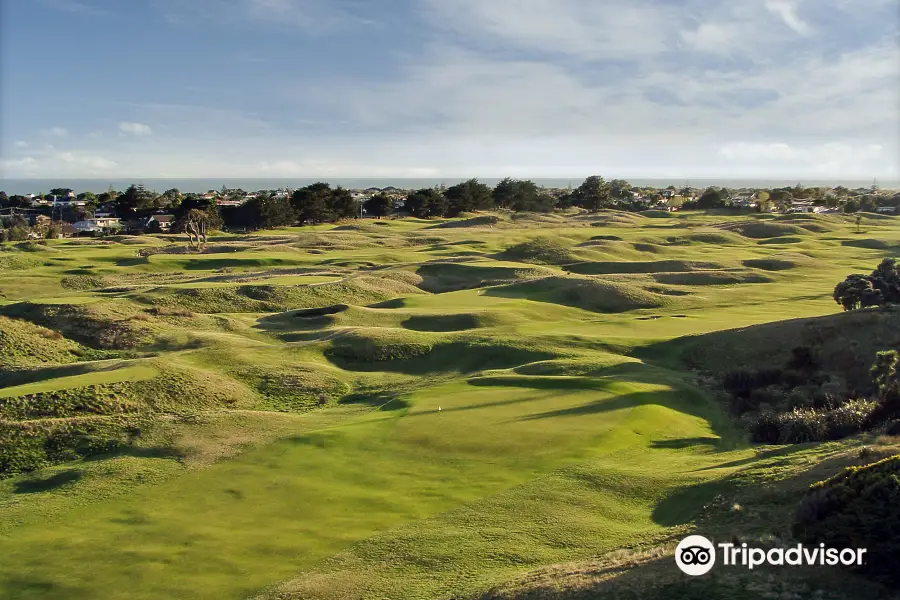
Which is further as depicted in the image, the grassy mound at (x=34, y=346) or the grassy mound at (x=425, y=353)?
the grassy mound at (x=34, y=346)

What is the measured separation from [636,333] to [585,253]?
1349 inches

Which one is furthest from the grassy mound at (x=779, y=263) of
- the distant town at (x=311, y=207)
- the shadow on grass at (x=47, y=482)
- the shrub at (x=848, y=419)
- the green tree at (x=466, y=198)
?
the green tree at (x=466, y=198)

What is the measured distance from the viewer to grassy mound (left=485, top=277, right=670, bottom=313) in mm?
46531

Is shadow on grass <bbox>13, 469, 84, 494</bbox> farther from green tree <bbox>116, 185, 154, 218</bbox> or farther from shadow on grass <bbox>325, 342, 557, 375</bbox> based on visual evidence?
green tree <bbox>116, 185, 154, 218</bbox>

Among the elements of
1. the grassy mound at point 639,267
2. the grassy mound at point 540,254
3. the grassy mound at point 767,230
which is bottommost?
the grassy mound at point 639,267

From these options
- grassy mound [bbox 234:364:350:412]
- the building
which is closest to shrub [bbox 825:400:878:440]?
grassy mound [bbox 234:364:350:412]

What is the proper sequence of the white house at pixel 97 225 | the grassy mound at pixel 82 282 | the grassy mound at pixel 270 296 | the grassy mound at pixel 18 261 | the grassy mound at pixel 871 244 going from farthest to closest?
the white house at pixel 97 225
the grassy mound at pixel 871 244
the grassy mound at pixel 18 261
the grassy mound at pixel 82 282
the grassy mound at pixel 270 296

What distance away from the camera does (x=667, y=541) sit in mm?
12656

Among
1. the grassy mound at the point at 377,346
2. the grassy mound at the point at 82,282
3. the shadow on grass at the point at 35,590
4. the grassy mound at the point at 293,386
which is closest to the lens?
the shadow on grass at the point at 35,590

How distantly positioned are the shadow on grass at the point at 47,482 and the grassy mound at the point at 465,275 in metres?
38.1

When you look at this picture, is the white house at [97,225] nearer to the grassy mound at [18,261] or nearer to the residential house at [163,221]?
the residential house at [163,221]

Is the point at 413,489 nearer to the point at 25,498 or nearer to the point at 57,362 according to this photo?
the point at 25,498

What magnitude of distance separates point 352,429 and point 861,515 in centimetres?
1346

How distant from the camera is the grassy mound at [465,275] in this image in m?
56.2
